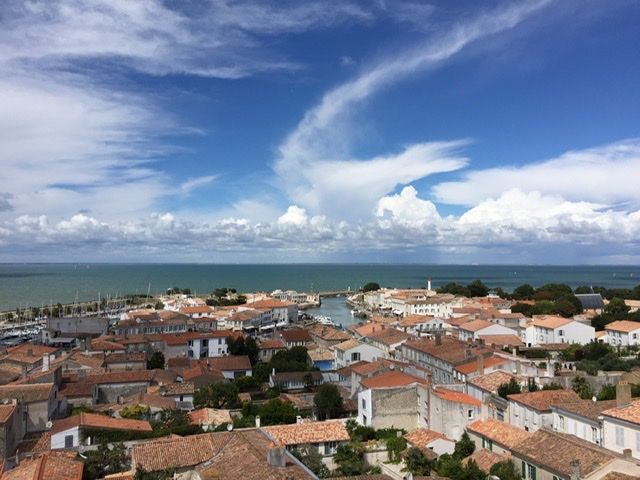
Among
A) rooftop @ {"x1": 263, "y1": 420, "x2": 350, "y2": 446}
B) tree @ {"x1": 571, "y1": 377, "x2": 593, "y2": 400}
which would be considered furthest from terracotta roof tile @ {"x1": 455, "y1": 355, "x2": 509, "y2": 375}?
rooftop @ {"x1": 263, "y1": 420, "x2": 350, "y2": 446}

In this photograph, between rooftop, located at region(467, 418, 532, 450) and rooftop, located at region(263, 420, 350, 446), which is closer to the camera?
rooftop, located at region(467, 418, 532, 450)

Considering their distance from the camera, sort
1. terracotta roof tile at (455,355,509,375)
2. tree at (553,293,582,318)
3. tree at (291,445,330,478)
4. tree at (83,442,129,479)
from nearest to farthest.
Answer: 1. tree at (83,442,129,479)
2. tree at (291,445,330,478)
3. terracotta roof tile at (455,355,509,375)
4. tree at (553,293,582,318)

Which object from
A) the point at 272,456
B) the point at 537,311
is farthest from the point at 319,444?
the point at 537,311

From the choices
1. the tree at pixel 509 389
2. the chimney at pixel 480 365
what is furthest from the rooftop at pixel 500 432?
the chimney at pixel 480 365

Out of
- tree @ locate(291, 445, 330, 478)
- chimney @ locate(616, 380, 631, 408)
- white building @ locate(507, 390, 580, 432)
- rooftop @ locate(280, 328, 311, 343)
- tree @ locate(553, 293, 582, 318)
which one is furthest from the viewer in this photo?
tree @ locate(553, 293, 582, 318)

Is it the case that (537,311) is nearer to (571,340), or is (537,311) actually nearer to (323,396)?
(571,340)

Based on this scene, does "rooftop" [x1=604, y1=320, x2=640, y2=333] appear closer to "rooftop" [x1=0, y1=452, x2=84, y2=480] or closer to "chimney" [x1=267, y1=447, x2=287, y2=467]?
"chimney" [x1=267, y1=447, x2=287, y2=467]

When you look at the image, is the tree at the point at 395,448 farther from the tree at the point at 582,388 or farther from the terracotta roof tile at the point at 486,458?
the tree at the point at 582,388

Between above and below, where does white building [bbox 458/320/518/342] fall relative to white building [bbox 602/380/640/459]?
below
